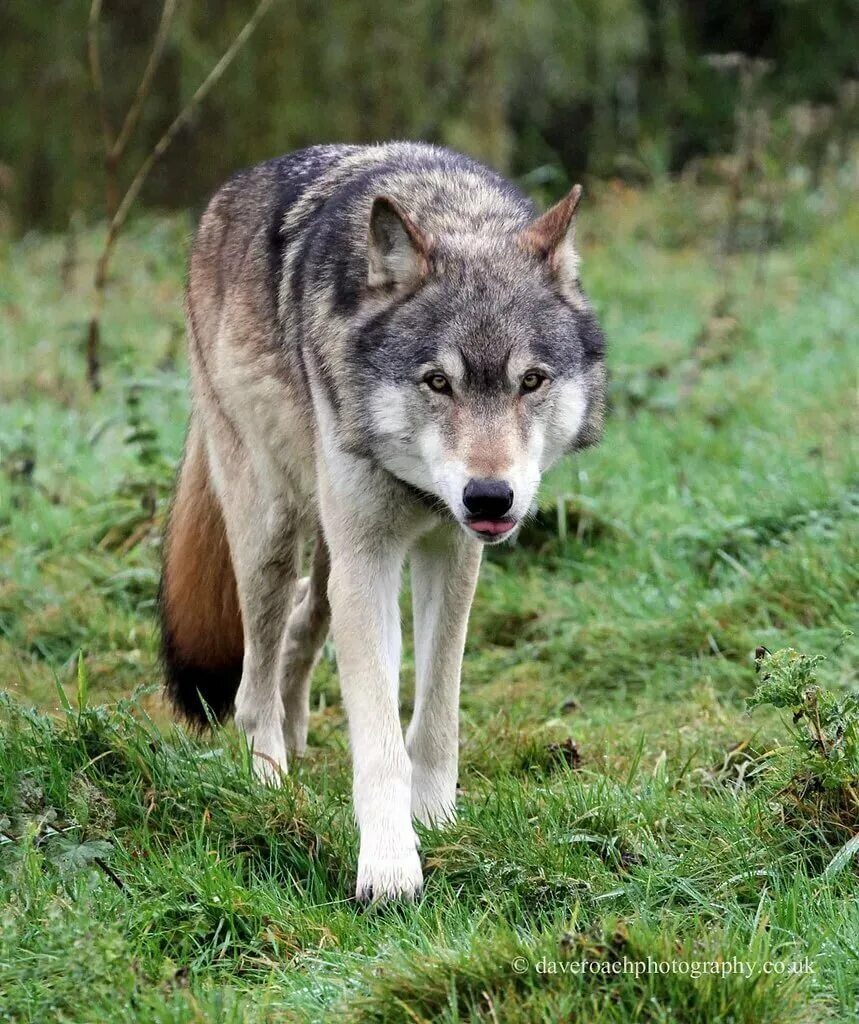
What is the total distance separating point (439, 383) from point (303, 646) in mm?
1583

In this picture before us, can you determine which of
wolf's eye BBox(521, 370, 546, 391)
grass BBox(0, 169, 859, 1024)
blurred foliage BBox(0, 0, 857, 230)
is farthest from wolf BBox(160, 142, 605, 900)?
blurred foliage BBox(0, 0, 857, 230)

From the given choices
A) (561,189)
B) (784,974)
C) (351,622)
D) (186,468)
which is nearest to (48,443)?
(186,468)

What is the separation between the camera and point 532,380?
3721mm

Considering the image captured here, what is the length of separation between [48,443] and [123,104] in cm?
550

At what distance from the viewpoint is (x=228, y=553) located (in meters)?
4.84

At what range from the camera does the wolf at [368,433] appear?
3.65 metres

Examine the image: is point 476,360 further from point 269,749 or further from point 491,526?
point 269,749

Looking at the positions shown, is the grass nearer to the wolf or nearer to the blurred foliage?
the wolf

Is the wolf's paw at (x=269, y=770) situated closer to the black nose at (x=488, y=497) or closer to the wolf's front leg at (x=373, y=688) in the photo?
the wolf's front leg at (x=373, y=688)

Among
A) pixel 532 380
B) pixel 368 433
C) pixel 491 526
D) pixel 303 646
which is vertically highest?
pixel 532 380

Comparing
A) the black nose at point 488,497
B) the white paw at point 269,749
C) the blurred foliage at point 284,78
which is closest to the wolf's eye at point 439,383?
the black nose at point 488,497

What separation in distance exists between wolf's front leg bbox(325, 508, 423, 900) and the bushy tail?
37.7 inches

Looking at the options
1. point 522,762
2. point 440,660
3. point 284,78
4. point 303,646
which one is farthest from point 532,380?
point 284,78

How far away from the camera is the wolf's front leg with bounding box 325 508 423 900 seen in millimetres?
3416
